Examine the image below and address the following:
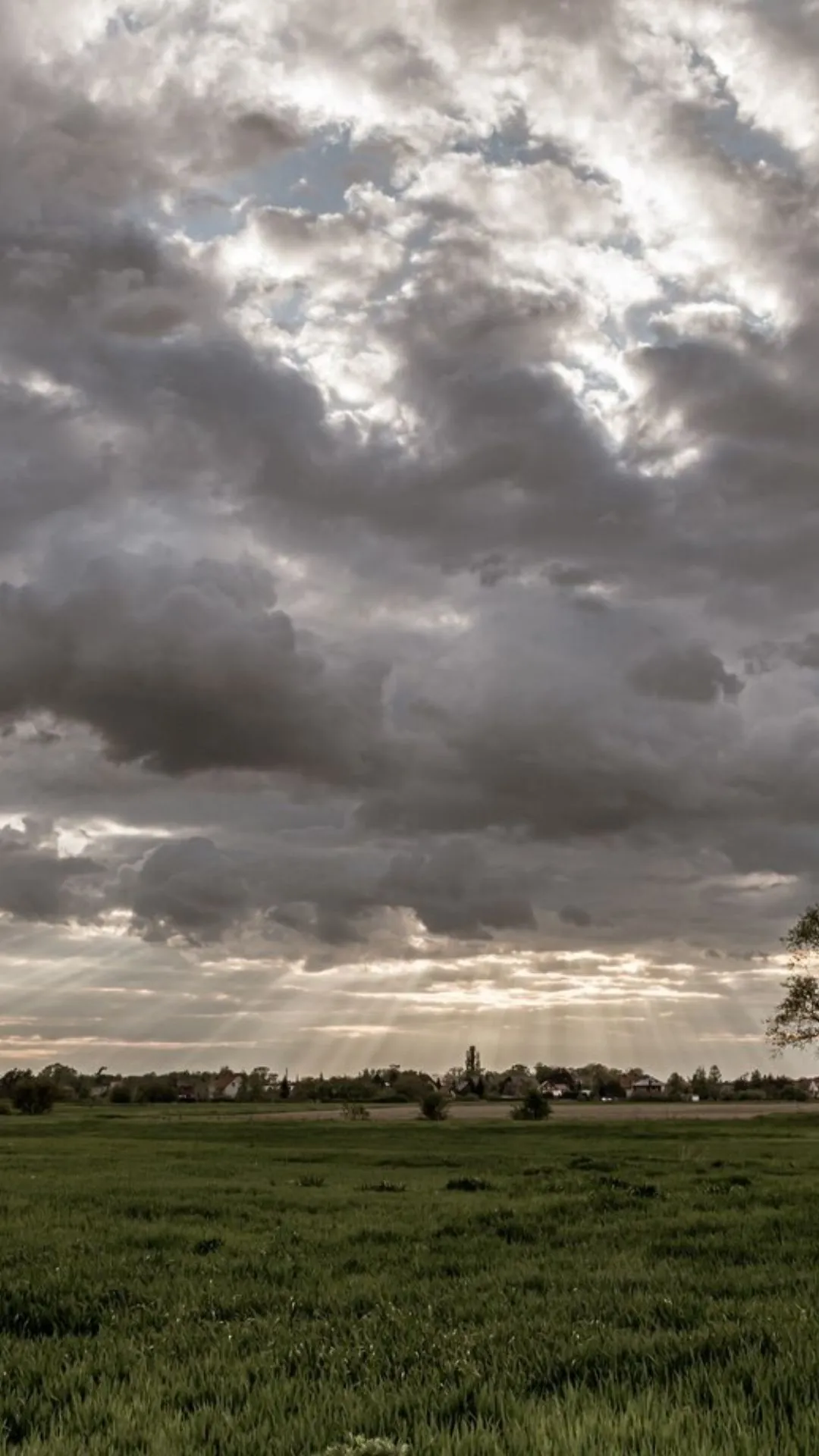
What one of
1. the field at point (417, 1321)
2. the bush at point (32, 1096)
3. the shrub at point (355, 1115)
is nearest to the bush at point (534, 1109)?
the shrub at point (355, 1115)

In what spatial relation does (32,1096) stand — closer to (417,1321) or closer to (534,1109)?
(534,1109)

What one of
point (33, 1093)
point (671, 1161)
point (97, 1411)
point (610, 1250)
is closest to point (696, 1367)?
point (97, 1411)

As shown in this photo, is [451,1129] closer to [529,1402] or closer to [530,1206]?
[530,1206]

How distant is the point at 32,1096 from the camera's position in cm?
12456

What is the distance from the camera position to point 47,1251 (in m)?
16.0

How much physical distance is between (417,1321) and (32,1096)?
417 feet

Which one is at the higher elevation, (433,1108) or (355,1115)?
(433,1108)

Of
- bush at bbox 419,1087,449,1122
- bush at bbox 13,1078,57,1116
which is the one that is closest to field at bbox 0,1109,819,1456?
bush at bbox 419,1087,449,1122

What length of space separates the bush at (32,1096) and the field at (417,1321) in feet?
352

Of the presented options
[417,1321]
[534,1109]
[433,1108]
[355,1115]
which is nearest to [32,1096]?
[355,1115]

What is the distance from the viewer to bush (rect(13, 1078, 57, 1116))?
12450 centimetres

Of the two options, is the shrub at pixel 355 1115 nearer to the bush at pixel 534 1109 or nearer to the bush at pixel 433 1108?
the bush at pixel 433 1108

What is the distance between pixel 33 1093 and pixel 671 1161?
339ft

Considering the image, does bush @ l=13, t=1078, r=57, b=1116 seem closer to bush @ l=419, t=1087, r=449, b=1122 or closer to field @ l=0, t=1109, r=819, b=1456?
bush @ l=419, t=1087, r=449, b=1122
